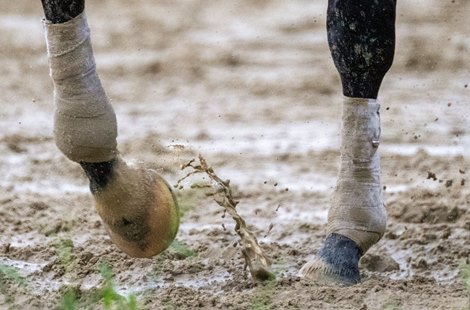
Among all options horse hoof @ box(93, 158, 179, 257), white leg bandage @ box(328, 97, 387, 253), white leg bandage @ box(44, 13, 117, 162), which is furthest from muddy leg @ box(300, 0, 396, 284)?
white leg bandage @ box(44, 13, 117, 162)

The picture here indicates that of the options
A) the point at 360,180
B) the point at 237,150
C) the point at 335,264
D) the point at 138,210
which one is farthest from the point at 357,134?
the point at 237,150

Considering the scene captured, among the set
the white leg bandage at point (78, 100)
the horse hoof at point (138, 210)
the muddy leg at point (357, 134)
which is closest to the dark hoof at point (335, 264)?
the muddy leg at point (357, 134)

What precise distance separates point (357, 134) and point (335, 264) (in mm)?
468

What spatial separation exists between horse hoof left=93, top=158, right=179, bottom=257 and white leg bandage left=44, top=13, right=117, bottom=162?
11 centimetres

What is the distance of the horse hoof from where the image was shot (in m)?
4.55

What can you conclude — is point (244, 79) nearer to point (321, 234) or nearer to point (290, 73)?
point (290, 73)

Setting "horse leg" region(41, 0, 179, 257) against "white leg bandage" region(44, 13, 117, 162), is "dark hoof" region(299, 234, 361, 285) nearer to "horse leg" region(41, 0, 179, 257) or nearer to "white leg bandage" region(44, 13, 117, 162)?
"horse leg" region(41, 0, 179, 257)

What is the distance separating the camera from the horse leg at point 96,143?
4.46m

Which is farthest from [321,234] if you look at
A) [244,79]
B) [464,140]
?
[244,79]

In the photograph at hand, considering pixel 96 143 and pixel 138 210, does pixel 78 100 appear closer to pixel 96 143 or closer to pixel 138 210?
pixel 96 143

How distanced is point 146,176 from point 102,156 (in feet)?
0.67

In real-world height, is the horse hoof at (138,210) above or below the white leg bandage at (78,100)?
below

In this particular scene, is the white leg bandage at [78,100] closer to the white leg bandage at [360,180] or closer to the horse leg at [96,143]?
the horse leg at [96,143]

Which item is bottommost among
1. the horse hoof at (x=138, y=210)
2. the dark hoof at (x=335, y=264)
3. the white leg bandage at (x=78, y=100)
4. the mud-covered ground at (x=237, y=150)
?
the mud-covered ground at (x=237, y=150)
